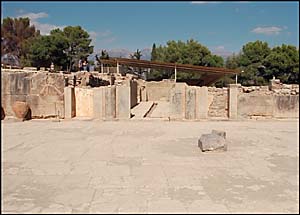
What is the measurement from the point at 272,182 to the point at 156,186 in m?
1.69

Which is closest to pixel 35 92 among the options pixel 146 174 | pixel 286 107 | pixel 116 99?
pixel 116 99

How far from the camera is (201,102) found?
13.8 m

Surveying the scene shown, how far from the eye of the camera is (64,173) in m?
5.58

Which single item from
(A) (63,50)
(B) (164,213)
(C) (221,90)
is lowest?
(B) (164,213)

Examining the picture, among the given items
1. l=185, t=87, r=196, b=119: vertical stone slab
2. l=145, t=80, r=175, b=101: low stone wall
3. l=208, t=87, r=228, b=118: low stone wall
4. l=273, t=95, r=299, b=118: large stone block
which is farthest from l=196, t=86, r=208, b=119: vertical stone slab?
l=145, t=80, r=175, b=101: low stone wall

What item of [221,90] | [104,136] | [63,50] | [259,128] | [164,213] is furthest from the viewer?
[63,50]

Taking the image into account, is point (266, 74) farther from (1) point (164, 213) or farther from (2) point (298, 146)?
(1) point (164, 213)

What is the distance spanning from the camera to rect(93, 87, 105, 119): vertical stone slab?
45.5ft

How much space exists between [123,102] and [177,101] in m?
2.10

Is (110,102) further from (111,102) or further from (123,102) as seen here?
(123,102)

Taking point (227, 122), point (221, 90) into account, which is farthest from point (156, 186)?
point (221, 90)

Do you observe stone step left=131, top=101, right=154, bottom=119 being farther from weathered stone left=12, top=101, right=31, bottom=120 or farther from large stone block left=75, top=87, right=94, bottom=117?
weathered stone left=12, top=101, right=31, bottom=120

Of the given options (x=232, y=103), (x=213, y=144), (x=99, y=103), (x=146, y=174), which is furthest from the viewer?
(x=232, y=103)

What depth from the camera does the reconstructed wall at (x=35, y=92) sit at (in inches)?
539
